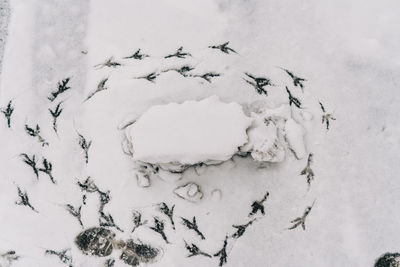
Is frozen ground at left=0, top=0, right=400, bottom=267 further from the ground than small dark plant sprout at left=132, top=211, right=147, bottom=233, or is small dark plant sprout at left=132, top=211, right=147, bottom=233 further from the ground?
frozen ground at left=0, top=0, right=400, bottom=267

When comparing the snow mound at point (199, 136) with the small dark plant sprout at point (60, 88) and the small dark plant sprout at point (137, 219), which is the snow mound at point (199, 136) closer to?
the small dark plant sprout at point (137, 219)

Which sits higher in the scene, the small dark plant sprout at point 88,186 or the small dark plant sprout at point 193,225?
the small dark plant sprout at point 88,186

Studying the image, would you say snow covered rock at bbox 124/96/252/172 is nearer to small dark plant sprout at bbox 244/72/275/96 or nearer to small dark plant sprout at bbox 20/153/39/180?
small dark plant sprout at bbox 244/72/275/96

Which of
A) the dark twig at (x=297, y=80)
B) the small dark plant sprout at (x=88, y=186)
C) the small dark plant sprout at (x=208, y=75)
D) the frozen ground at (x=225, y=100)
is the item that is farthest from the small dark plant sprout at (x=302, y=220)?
the small dark plant sprout at (x=88, y=186)

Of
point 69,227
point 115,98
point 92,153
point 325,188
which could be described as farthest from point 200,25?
point 69,227

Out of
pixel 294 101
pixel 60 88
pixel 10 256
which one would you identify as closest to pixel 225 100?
pixel 294 101

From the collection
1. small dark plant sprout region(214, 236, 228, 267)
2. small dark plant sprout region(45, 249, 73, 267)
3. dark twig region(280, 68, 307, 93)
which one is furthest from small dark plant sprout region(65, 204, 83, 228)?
dark twig region(280, 68, 307, 93)

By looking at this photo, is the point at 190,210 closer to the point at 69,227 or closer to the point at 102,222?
the point at 102,222
